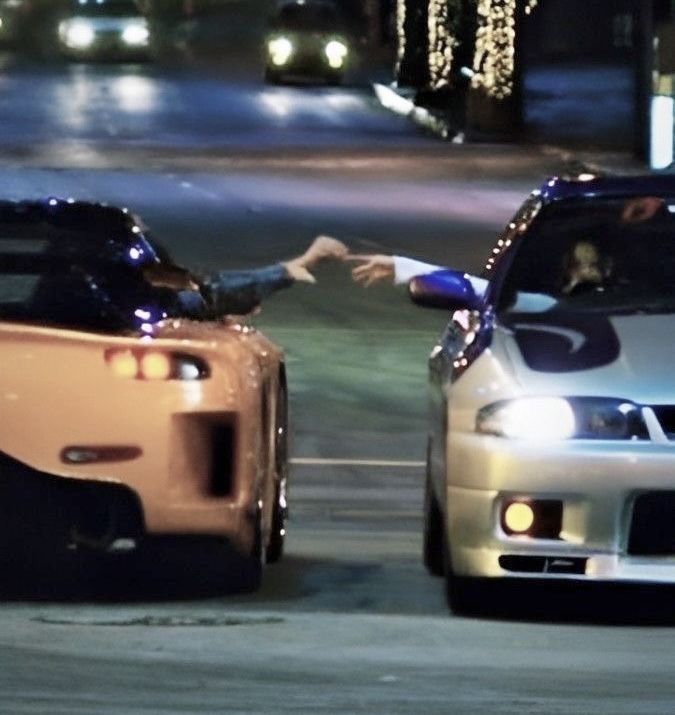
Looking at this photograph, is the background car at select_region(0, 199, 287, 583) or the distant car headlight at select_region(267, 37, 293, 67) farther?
the distant car headlight at select_region(267, 37, 293, 67)

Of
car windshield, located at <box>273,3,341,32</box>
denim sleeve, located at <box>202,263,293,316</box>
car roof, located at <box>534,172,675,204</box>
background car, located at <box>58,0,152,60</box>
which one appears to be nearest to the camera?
car roof, located at <box>534,172,675,204</box>

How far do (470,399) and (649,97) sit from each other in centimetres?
2680

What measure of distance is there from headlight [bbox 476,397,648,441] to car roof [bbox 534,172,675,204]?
5.32ft

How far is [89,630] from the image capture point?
8.17m

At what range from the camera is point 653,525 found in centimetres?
825

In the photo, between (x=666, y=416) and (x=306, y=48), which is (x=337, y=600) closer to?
(x=666, y=416)

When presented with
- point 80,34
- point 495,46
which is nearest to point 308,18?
point 80,34

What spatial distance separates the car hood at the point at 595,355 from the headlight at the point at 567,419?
0.03m

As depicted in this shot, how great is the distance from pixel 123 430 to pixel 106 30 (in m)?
45.1

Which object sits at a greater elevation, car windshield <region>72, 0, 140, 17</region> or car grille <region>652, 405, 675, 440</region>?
car grille <region>652, 405, 675, 440</region>

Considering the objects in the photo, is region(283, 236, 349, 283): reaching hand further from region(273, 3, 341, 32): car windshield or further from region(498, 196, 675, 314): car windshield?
region(273, 3, 341, 32): car windshield

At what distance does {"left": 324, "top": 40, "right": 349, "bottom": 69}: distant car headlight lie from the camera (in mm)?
49344

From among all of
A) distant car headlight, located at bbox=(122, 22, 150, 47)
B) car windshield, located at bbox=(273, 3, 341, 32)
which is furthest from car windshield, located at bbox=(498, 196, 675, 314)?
distant car headlight, located at bbox=(122, 22, 150, 47)

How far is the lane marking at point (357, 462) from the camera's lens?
1334 centimetres
